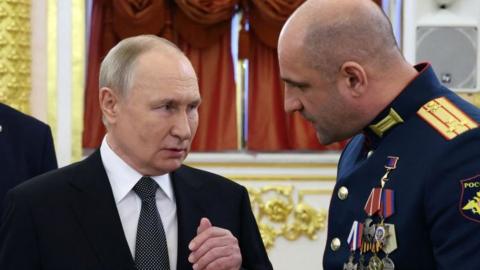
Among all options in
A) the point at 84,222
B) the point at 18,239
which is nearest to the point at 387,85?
the point at 84,222

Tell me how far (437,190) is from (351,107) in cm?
30

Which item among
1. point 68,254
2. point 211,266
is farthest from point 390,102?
point 68,254

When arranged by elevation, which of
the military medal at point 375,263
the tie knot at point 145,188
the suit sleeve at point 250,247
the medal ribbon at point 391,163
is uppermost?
A: the medal ribbon at point 391,163

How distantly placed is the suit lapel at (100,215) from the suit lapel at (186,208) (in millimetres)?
156

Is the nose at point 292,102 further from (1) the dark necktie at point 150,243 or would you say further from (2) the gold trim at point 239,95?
(2) the gold trim at point 239,95

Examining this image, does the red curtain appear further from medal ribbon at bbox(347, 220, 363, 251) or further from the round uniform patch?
the round uniform patch

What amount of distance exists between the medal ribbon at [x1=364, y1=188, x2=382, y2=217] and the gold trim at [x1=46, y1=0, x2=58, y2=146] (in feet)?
13.4

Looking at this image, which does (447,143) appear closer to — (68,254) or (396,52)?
(396,52)

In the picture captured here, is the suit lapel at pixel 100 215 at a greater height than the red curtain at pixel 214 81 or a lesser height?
greater

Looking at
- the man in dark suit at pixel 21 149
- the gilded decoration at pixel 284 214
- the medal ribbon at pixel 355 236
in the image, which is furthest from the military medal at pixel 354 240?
the gilded decoration at pixel 284 214

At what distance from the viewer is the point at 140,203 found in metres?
2.18

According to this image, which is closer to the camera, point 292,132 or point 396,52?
point 396,52

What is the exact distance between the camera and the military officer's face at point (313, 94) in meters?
1.88

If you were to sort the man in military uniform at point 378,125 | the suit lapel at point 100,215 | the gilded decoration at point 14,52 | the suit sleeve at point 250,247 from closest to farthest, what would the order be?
the man in military uniform at point 378,125, the suit lapel at point 100,215, the suit sleeve at point 250,247, the gilded decoration at point 14,52
